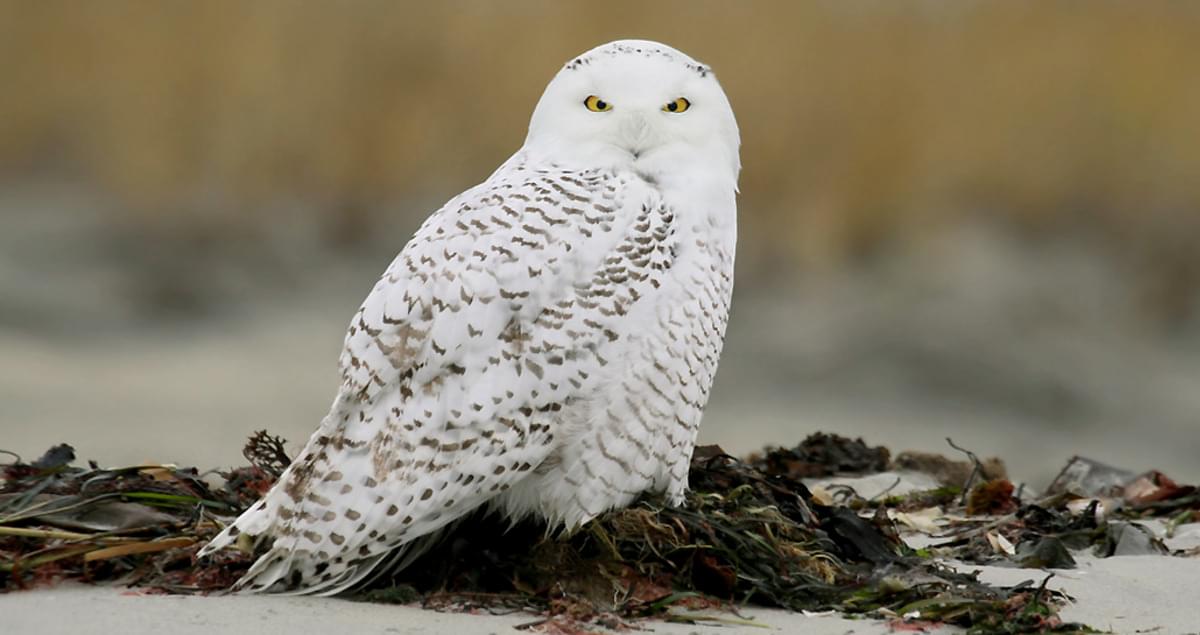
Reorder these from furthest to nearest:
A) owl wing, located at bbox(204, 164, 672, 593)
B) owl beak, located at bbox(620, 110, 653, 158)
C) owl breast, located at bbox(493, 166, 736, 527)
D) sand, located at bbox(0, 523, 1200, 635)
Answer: owl beak, located at bbox(620, 110, 653, 158), owl breast, located at bbox(493, 166, 736, 527), owl wing, located at bbox(204, 164, 672, 593), sand, located at bbox(0, 523, 1200, 635)

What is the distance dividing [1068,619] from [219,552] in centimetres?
261

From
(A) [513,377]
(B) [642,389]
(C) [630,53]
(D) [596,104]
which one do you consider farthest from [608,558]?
(C) [630,53]

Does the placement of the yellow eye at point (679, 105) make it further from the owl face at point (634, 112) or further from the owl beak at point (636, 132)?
the owl beak at point (636, 132)

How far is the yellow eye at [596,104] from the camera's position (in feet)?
15.1

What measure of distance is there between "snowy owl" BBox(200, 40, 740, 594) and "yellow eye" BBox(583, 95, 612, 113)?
213mm

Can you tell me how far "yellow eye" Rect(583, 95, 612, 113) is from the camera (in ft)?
15.1

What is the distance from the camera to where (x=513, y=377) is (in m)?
4.08

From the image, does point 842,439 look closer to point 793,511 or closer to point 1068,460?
point 1068,460

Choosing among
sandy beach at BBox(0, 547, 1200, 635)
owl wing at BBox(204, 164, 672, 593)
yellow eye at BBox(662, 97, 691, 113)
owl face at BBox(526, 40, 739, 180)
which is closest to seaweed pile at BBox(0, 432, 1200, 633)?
sandy beach at BBox(0, 547, 1200, 635)

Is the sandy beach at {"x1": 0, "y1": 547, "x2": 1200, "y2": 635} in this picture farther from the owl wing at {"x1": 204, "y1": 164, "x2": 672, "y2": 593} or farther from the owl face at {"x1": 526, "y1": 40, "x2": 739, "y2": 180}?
the owl face at {"x1": 526, "y1": 40, "x2": 739, "y2": 180}

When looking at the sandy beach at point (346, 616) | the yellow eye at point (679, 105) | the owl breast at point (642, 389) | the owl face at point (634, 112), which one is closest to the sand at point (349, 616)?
the sandy beach at point (346, 616)

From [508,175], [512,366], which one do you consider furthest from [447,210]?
[512,366]

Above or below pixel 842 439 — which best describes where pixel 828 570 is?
below

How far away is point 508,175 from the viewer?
461 cm
